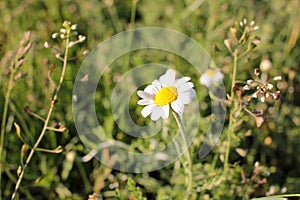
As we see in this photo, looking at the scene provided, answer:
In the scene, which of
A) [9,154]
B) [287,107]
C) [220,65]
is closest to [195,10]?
[220,65]

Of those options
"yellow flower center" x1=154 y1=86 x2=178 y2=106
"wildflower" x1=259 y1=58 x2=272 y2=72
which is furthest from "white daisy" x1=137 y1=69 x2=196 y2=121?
"wildflower" x1=259 y1=58 x2=272 y2=72

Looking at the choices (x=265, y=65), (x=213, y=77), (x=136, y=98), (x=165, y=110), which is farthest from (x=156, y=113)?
(x=265, y=65)

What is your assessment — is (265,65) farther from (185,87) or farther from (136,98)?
(185,87)

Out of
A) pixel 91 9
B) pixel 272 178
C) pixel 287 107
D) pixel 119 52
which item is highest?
Result: pixel 91 9

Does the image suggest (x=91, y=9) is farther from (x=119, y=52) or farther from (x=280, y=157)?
(x=280, y=157)

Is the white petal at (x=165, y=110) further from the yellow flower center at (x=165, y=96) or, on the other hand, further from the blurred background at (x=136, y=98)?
the blurred background at (x=136, y=98)

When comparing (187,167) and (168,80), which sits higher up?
(168,80)
